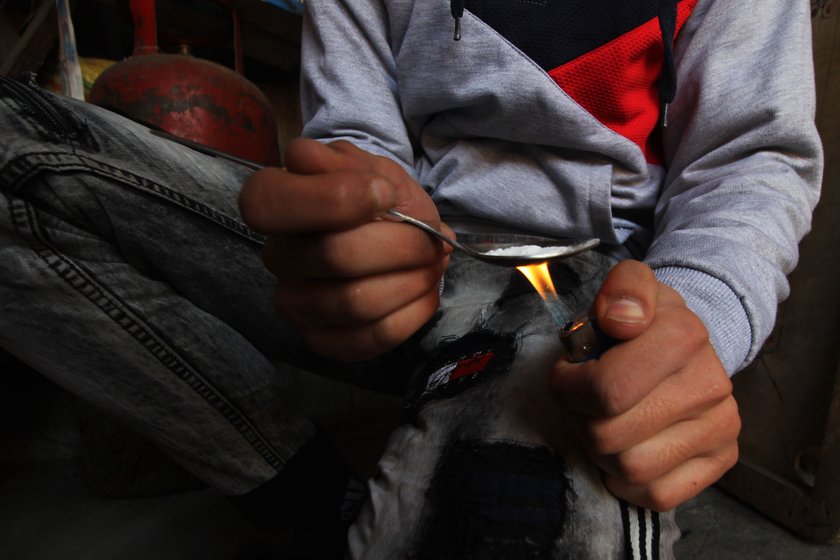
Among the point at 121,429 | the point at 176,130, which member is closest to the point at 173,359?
the point at 121,429

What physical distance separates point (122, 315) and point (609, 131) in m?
0.61

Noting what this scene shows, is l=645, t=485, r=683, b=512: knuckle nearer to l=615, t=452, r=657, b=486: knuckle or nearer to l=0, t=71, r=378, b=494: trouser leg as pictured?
l=615, t=452, r=657, b=486: knuckle

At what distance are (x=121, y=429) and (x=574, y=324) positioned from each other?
A: 3.17ft

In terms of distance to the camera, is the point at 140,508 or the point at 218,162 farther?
the point at 140,508

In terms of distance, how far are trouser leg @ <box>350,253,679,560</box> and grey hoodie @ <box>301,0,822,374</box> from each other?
0.14 m

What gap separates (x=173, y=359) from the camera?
0.57 metres

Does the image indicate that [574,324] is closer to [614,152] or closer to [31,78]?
[614,152]

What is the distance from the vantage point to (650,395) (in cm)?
32

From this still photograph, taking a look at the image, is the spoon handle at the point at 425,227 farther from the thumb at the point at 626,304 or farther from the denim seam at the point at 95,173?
the denim seam at the point at 95,173

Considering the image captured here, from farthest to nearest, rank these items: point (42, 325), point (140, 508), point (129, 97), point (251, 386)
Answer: point (129, 97)
point (140, 508)
point (251, 386)
point (42, 325)

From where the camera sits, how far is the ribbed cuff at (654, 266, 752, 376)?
0.41 metres

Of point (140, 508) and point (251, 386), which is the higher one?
point (251, 386)

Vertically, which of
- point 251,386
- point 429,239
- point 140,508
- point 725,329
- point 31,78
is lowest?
A: point 140,508

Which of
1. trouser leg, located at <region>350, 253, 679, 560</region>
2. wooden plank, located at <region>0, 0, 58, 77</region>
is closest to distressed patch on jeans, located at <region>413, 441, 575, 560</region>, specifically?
trouser leg, located at <region>350, 253, 679, 560</region>
